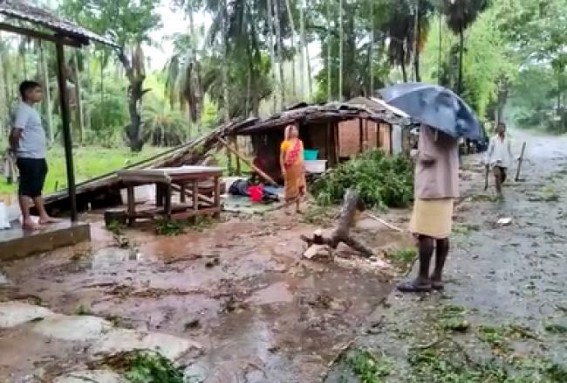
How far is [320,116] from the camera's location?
49.9ft

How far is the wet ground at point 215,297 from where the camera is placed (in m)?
4.17

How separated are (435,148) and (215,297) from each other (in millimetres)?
2503

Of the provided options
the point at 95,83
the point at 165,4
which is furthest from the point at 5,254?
the point at 95,83

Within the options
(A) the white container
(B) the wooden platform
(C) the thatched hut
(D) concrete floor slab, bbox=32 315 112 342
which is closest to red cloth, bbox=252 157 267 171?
(C) the thatched hut

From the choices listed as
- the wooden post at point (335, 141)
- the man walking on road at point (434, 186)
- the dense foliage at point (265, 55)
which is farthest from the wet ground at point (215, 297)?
the dense foliage at point (265, 55)

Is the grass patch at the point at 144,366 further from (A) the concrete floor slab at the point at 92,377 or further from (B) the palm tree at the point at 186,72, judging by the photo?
(B) the palm tree at the point at 186,72

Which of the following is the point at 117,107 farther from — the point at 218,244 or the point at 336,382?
the point at 336,382

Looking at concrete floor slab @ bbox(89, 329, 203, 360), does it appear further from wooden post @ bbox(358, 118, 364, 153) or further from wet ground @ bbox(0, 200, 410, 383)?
wooden post @ bbox(358, 118, 364, 153)

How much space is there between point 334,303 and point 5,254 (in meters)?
4.00

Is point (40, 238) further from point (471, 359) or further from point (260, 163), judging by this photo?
point (260, 163)

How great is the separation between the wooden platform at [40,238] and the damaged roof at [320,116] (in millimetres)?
7279

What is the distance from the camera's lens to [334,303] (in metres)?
5.69

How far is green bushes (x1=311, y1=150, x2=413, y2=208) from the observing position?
12461 millimetres

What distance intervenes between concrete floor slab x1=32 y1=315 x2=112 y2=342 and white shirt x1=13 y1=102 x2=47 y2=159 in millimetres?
3256
